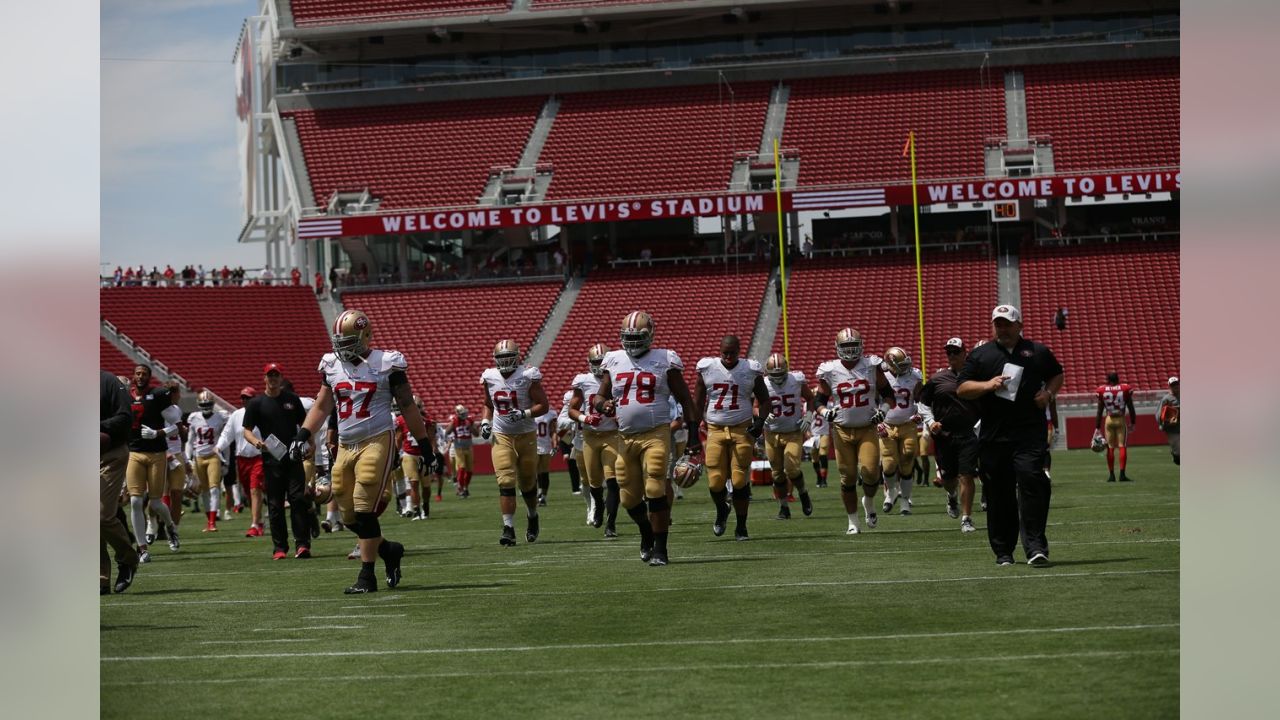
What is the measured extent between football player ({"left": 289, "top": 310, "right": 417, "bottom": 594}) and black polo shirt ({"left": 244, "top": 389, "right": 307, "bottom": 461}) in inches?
157

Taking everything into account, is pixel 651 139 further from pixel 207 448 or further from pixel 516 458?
pixel 516 458

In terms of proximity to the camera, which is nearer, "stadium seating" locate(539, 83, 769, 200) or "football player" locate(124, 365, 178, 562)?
"football player" locate(124, 365, 178, 562)

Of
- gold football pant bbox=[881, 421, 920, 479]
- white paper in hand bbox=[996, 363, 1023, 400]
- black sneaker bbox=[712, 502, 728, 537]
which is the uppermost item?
white paper in hand bbox=[996, 363, 1023, 400]

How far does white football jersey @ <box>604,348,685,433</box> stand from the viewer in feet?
42.9

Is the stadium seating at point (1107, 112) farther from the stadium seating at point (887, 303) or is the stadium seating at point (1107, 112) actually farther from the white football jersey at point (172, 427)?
the white football jersey at point (172, 427)

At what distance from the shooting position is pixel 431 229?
4709 centimetres

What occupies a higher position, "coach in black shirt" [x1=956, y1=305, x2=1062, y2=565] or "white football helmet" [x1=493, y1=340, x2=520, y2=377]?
"white football helmet" [x1=493, y1=340, x2=520, y2=377]

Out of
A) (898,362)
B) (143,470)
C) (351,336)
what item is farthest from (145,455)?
(898,362)

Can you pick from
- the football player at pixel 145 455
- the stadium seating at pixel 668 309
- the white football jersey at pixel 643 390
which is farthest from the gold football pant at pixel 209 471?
the stadium seating at pixel 668 309

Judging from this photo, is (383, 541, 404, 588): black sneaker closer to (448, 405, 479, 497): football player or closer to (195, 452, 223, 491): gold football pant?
(195, 452, 223, 491): gold football pant

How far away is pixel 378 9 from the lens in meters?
51.9

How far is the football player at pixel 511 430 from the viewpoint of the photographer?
52.4 ft

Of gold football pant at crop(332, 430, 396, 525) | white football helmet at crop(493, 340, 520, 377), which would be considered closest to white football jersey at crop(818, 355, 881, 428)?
white football helmet at crop(493, 340, 520, 377)
